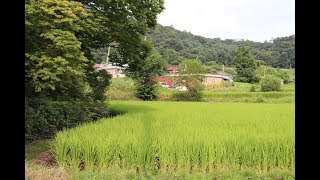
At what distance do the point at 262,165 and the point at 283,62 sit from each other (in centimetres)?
1942

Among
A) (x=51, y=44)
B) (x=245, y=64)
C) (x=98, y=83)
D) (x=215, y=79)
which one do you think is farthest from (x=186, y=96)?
(x=51, y=44)

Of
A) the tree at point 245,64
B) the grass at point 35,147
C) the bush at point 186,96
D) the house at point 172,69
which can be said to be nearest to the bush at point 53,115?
the grass at point 35,147

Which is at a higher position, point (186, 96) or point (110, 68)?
point (110, 68)

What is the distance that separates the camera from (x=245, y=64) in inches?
1165

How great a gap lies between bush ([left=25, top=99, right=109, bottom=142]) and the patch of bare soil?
42.3 inches

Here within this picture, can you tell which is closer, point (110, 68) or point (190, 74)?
point (110, 68)

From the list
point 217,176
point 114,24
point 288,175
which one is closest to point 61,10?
point 114,24

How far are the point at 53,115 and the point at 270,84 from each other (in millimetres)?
19232

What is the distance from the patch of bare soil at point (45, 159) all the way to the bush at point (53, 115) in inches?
42.3

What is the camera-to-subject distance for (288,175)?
4.02 m

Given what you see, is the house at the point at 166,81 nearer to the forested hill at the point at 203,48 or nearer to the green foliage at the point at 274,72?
the forested hill at the point at 203,48

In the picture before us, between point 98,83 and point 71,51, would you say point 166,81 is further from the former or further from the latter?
point 71,51
